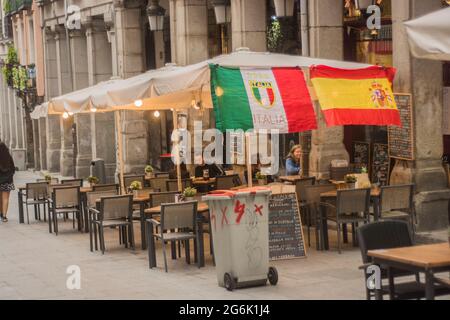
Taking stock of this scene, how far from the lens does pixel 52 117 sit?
39.0m

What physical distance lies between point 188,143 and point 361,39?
5792 mm

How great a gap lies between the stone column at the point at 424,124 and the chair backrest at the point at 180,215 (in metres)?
3.99

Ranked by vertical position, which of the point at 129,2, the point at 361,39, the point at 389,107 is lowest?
the point at 389,107

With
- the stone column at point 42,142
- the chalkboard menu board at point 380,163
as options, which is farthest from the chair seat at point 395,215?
Answer: the stone column at point 42,142

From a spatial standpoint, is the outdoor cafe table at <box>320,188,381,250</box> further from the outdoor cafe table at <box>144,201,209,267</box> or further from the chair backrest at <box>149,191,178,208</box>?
the chair backrest at <box>149,191,178,208</box>

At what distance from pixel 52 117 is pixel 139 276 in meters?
26.5

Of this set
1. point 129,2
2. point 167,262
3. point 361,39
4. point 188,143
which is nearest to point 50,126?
point 129,2

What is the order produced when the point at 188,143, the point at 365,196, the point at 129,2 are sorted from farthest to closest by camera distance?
the point at 129,2, the point at 188,143, the point at 365,196

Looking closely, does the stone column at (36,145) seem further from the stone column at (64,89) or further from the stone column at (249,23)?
the stone column at (249,23)

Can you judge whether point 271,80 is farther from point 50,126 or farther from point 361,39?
point 50,126

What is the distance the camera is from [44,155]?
41.3m

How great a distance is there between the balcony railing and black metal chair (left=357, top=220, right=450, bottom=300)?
35104 mm

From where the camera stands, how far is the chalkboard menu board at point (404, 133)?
15.6m

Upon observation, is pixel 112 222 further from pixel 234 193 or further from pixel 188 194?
pixel 234 193
